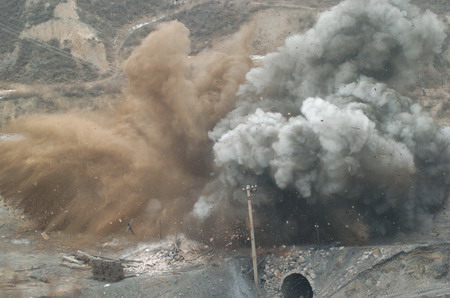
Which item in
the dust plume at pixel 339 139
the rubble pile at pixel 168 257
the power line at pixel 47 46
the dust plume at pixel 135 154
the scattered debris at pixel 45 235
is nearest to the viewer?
the rubble pile at pixel 168 257

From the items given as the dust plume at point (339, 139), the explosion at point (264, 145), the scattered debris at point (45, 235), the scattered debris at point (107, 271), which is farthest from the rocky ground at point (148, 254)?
the dust plume at point (339, 139)

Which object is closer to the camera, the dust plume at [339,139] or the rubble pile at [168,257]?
the rubble pile at [168,257]

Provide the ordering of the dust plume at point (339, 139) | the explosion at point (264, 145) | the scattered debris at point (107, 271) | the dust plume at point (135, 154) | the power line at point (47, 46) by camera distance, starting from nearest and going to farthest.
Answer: the scattered debris at point (107, 271)
the dust plume at point (339, 139)
the explosion at point (264, 145)
the dust plume at point (135, 154)
the power line at point (47, 46)

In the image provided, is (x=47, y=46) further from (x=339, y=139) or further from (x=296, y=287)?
(x=296, y=287)

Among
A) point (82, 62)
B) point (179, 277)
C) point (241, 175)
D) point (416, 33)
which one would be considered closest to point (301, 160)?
point (241, 175)

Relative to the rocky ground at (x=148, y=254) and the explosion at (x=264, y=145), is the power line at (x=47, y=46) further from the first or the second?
the explosion at (x=264, y=145)

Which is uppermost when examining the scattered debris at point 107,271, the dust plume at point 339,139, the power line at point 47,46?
the power line at point 47,46
